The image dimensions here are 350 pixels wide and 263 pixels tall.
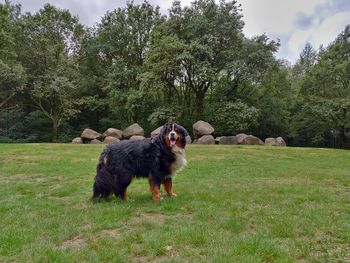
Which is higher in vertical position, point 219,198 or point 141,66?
point 141,66

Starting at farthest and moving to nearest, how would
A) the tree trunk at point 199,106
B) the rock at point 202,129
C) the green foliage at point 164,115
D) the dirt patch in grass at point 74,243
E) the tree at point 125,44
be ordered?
the tree at point 125,44 → the tree trunk at point 199,106 → the green foliage at point 164,115 → the rock at point 202,129 → the dirt patch in grass at point 74,243

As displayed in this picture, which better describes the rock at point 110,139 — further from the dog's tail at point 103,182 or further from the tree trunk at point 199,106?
the dog's tail at point 103,182

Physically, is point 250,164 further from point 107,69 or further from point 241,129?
point 107,69

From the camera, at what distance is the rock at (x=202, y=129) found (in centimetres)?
2106

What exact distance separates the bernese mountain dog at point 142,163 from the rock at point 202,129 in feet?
50.7

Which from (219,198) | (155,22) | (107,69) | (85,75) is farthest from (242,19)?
(219,198)

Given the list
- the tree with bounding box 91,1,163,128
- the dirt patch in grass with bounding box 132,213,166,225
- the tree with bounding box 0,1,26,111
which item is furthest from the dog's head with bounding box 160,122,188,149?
the tree with bounding box 91,1,163,128

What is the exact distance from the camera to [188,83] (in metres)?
24.7

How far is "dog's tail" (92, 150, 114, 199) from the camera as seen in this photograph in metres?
5.46

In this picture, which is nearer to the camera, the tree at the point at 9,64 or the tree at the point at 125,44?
the tree at the point at 9,64

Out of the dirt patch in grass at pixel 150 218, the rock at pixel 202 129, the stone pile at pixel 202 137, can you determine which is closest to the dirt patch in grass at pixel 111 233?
the dirt patch in grass at pixel 150 218

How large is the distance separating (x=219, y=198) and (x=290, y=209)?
4.17 ft

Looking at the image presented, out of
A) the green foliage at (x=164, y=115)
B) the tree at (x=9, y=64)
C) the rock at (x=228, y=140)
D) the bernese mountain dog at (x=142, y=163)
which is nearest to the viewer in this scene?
the bernese mountain dog at (x=142, y=163)

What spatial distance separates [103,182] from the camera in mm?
5461
